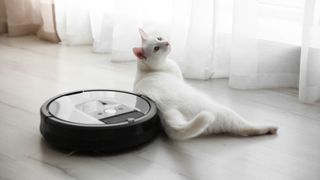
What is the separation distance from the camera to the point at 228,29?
71.4 inches

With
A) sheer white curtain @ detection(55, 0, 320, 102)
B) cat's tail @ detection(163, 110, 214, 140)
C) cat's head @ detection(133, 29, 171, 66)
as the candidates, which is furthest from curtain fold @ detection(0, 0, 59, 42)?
cat's tail @ detection(163, 110, 214, 140)

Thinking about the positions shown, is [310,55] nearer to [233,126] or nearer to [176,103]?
[233,126]

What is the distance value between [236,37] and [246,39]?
0.03 meters

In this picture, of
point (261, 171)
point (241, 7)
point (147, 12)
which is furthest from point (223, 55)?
point (261, 171)

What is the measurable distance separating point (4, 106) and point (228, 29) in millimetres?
835

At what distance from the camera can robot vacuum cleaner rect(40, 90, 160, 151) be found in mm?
1185

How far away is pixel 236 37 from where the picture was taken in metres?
1.68

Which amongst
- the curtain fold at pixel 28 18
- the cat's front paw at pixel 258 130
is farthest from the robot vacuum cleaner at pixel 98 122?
the curtain fold at pixel 28 18

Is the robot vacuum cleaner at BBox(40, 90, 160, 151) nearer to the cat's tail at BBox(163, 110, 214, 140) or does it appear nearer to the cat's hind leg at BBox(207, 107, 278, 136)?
the cat's tail at BBox(163, 110, 214, 140)

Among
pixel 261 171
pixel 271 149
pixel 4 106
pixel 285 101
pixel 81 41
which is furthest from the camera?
pixel 81 41

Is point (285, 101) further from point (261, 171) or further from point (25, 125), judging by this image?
point (25, 125)

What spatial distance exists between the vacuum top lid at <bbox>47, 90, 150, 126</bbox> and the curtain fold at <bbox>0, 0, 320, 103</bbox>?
0.29 metres

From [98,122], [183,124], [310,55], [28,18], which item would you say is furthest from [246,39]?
[28,18]

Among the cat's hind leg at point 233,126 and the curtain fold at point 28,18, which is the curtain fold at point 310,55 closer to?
the cat's hind leg at point 233,126
